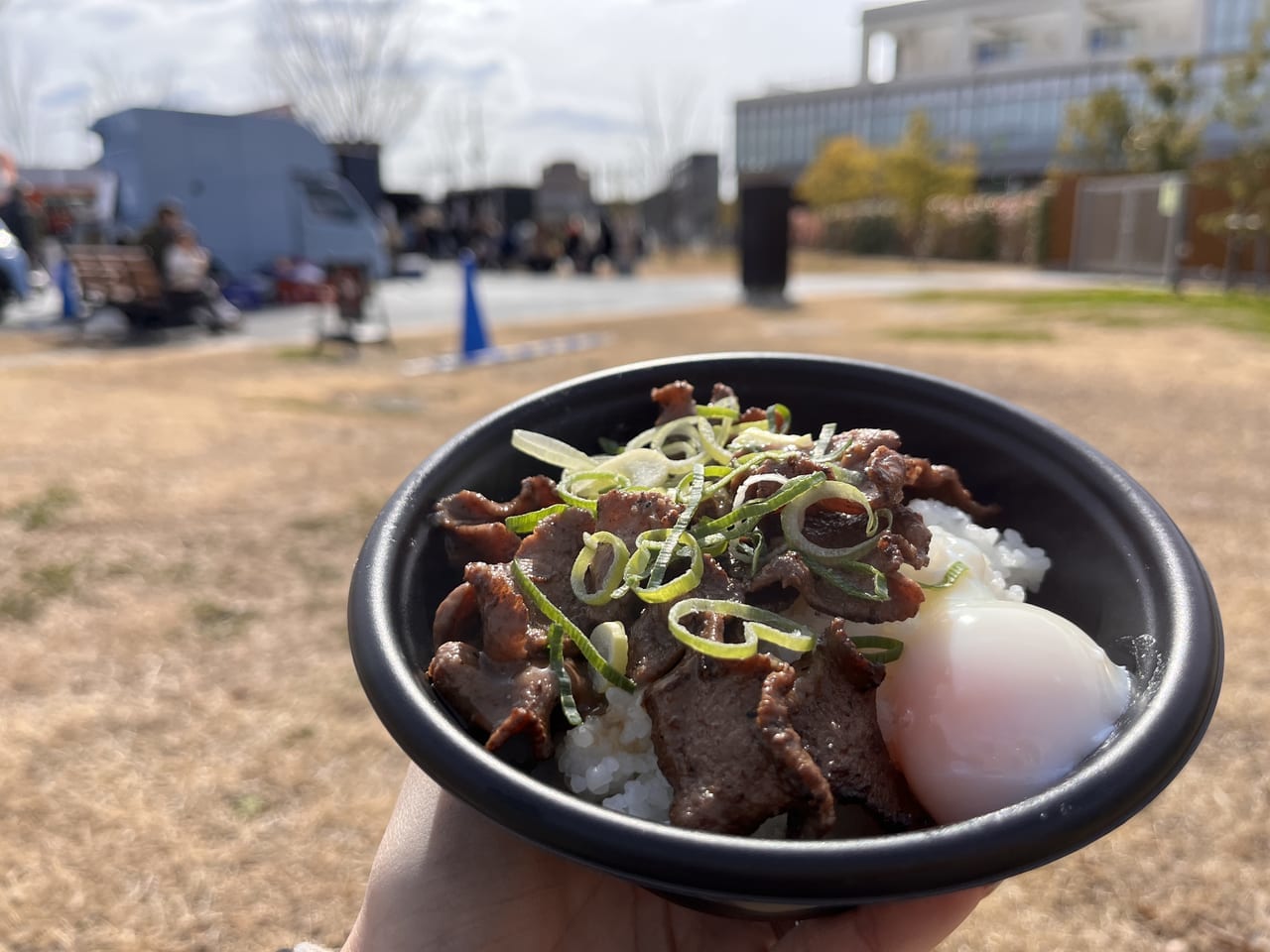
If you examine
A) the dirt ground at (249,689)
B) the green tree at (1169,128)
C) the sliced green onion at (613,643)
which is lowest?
the dirt ground at (249,689)

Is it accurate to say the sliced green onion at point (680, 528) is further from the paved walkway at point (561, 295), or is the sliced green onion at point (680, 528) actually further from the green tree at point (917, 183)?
the green tree at point (917, 183)

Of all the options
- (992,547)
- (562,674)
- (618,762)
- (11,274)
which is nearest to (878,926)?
(618,762)

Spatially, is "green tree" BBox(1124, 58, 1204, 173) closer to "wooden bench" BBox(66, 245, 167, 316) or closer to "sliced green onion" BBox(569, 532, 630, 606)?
"wooden bench" BBox(66, 245, 167, 316)

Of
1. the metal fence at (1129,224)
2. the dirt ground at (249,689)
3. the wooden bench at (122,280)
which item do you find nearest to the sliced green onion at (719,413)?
the dirt ground at (249,689)

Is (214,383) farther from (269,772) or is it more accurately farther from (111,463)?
A: (269,772)

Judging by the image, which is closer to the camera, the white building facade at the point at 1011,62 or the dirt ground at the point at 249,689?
the dirt ground at the point at 249,689

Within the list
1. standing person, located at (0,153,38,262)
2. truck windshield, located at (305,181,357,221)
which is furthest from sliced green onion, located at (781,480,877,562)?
standing person, located at (0,153,38,262)
